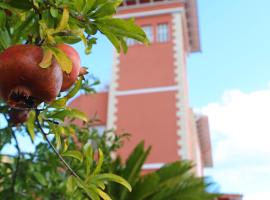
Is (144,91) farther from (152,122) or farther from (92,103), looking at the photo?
(92,103)

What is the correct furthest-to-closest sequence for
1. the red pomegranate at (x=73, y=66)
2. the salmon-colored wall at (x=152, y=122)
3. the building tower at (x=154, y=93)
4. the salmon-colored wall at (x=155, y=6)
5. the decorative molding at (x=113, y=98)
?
the salmon-colored wall at (x=155, y=6), the decorative molding at (x=113, y=98), the building tower at (x=154, y=93), the salmon-colored wall at (x=152, y=122), the red pomegranate at (x=73, y=66)

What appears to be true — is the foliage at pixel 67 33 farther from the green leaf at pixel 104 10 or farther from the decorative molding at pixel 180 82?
the decorative molding at pixel 180 82

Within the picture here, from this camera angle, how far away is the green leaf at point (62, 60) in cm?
81

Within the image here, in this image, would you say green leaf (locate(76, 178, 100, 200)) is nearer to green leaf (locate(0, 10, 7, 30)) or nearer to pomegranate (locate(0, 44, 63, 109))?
pomegranate (locate(0, 44, 63, 109))

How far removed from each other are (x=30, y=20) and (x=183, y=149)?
33.3ft

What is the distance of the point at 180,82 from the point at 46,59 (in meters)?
11.3

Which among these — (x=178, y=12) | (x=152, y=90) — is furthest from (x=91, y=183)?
(x=178, y=12)

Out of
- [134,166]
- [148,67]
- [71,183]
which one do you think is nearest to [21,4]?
[71,183]

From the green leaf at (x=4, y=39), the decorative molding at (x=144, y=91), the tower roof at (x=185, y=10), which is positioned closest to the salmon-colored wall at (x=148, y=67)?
the decorative molding at (x=144, y=91)

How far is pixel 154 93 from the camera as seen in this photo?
40.1 ft

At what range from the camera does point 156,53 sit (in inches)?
504

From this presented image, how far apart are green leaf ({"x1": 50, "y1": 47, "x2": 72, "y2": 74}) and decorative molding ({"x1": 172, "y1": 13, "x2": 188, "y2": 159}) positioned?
10.2 meters

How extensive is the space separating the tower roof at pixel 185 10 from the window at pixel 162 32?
0.55 meters

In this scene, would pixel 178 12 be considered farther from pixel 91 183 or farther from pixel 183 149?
pixel 91 183
